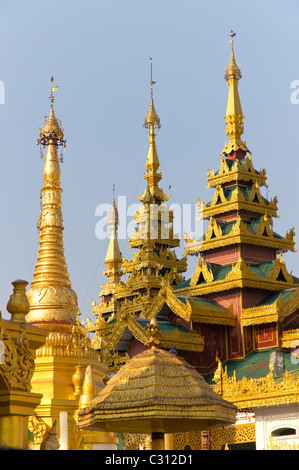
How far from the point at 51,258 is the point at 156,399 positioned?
12.4 meters

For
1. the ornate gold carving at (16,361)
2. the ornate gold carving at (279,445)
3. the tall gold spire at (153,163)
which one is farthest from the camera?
the tall gold spire at (153,163)

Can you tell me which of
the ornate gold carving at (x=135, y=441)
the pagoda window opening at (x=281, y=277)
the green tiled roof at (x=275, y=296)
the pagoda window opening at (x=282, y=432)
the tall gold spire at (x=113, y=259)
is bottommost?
the ornate gold carving at (x=135, y=441)

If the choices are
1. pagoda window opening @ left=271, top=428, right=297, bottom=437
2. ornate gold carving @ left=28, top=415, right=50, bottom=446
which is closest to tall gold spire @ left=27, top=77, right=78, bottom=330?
ornate gold carving @ left=28, top=415, right=50, bottom=446

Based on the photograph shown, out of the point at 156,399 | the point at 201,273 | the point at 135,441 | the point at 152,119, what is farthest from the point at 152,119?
the point at 156,399

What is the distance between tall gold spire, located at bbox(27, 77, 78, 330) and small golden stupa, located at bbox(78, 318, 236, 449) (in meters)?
9.30

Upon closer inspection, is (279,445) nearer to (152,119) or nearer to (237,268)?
(237,268)

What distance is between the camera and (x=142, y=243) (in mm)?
35156

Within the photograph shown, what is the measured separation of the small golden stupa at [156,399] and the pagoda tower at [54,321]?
6.20m

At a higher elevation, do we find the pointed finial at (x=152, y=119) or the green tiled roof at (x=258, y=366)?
the pointed finial at (x=152, y=119)

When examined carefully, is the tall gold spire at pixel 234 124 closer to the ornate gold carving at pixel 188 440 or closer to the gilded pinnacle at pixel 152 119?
the gilded pinnacle at pixel 152 119

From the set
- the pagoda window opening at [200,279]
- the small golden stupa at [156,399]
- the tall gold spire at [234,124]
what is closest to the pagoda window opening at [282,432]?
the pagoda window opening at [200,279]

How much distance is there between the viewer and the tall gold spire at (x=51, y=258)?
2180 centimetres

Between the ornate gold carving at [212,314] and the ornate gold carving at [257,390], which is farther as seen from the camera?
the ornate gold carving at [212,314]
